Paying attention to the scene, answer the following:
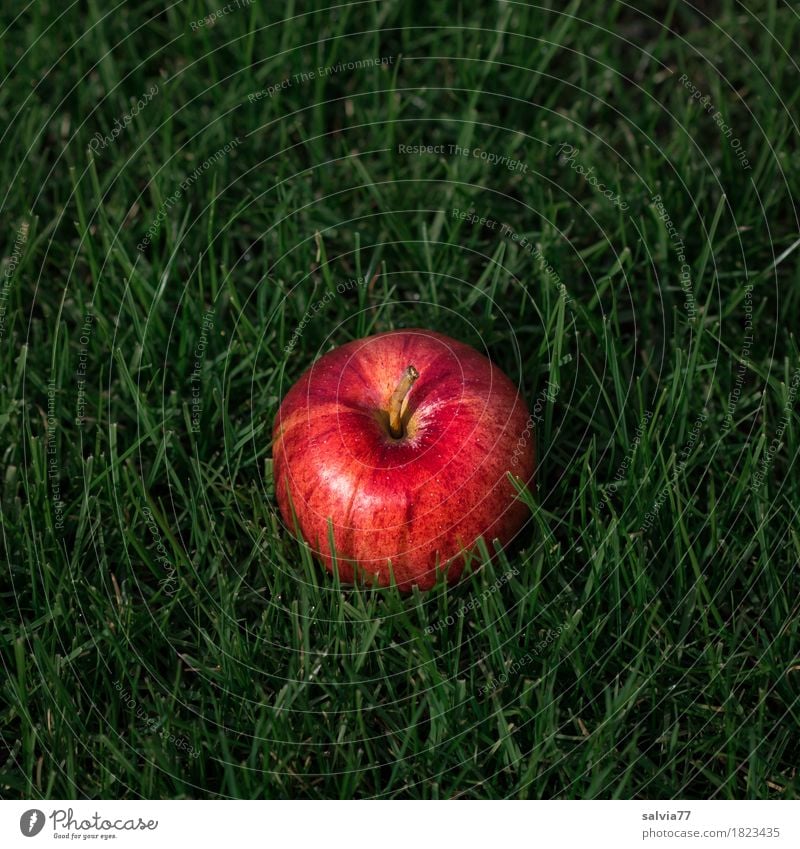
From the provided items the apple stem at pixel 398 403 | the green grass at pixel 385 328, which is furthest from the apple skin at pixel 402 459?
the green grass at pixel 385 328

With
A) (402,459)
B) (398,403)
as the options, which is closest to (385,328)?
(398,403)

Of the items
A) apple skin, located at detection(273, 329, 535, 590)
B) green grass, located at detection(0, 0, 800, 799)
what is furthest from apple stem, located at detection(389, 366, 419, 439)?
green grass, located at detection(0, 0, 800, 799)

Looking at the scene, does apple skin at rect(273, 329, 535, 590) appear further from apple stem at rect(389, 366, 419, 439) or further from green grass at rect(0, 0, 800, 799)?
green grass at rect(0, 0, 800, 799)

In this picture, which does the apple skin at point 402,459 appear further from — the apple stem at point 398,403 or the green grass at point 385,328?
the green grass at point 385,328
